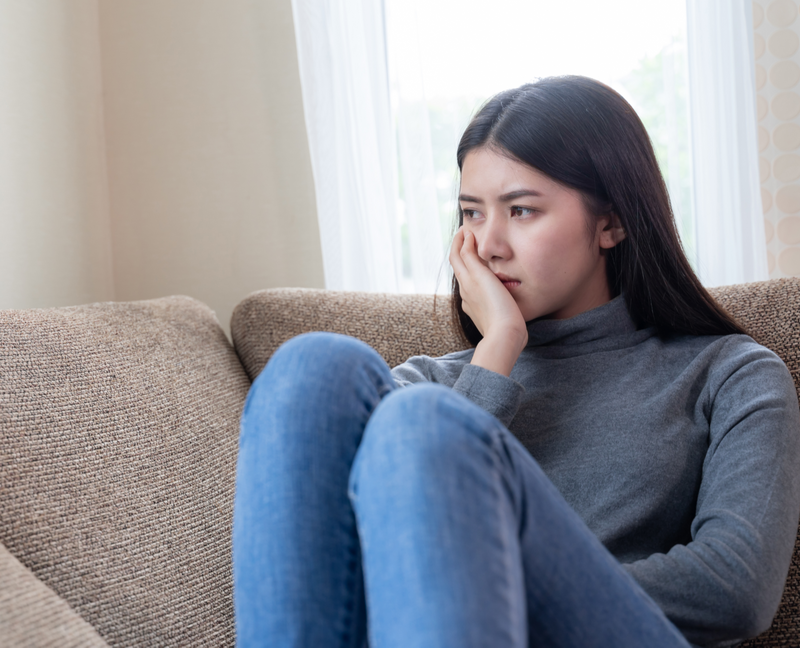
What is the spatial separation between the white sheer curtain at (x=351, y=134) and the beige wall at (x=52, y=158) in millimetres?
576

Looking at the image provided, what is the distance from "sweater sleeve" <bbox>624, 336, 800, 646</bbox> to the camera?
2.22ft

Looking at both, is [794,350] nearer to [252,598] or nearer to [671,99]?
[671,99]

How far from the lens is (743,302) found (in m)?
1.12

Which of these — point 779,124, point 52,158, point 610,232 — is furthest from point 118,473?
point 779,124

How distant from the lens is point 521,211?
0.97 meters

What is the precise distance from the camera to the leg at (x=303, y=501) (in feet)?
1.75

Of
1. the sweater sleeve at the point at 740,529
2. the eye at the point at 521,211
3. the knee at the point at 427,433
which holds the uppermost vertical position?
the eye at the point at 521,211

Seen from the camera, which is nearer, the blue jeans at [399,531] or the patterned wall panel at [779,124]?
the blue jeans at [399,531]

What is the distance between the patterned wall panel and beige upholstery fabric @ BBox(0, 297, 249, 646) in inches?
50.0

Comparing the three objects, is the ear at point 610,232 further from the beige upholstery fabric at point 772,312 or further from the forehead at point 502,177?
the beige upholstery fabric at point 772,312

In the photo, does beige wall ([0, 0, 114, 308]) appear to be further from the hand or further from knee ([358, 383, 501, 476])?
knee ([358, 383, 501, 476])

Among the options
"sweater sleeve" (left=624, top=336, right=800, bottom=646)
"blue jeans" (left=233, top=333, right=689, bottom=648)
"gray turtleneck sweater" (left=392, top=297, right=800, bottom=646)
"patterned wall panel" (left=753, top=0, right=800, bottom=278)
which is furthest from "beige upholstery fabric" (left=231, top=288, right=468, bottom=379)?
"patterned wall panel" (left=753, top=0, right=800, bottom=278)

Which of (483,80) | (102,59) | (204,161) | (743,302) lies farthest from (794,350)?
(102,59)

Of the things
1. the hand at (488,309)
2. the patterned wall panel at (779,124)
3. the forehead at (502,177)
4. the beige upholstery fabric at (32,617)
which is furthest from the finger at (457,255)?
the patterned wall panel at (779,124)
